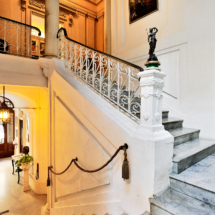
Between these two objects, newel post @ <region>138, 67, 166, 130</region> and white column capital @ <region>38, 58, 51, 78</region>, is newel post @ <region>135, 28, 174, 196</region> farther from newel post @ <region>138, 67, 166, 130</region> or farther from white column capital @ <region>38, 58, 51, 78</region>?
white column capital @ <region>38, 58, 51, 78</region>

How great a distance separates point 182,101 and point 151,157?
2.30m

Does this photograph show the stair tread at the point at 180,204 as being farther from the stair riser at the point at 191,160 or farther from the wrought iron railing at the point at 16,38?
the wrought iron railing at the point at 16,38

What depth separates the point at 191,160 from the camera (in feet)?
6.31

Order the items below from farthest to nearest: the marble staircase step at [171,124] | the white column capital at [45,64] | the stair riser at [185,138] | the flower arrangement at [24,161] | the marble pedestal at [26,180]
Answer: the marble pedestal at [26,180]
the flower arrangement at [24,161]
the white column capital at [45,64]
the marble staircase step at [171,124]
the stair riser at [185,138]

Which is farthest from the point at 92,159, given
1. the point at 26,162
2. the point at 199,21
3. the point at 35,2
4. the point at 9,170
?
the point at 9,170

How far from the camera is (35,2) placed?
6.23 meters

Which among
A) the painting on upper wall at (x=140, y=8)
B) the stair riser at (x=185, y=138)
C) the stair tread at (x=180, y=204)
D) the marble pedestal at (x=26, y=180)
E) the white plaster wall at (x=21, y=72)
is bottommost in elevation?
the marble pedestal at (x=26, y=180)

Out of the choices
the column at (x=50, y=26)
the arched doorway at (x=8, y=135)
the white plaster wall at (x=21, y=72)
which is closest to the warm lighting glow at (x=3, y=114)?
the white plaster wall at (x=21, y=72)

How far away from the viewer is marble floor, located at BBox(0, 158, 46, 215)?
468 cm

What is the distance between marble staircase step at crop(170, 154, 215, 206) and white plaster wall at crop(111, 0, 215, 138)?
146 cm

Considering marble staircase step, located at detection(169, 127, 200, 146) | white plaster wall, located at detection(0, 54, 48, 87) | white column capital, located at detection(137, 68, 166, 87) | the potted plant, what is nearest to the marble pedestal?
the potted plant

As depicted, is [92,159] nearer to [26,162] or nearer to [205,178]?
[205,178]

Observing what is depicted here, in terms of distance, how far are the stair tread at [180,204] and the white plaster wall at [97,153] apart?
0.28 feet

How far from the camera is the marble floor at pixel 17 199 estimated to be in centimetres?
468
